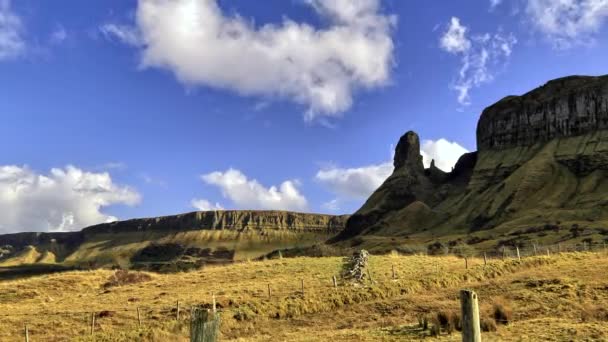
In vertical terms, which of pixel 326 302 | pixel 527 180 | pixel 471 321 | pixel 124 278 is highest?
→ pixel 527 180

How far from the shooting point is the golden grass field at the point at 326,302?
1953 cm

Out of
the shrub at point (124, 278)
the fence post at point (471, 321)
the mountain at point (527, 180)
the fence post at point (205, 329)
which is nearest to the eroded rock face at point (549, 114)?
the mountain at point (527, 180)

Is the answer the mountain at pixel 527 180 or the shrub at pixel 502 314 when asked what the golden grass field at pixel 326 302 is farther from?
the mountain at pixel 527 180

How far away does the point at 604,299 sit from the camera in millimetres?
23250

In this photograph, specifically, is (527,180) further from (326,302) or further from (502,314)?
(502,314)

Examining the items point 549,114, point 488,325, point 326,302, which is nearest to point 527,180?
point 549,114

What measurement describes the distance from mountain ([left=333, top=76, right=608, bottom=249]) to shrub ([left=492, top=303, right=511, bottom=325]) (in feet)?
275

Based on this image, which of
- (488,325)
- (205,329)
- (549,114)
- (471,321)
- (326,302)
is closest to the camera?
(205,329)

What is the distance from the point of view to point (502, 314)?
1977cm

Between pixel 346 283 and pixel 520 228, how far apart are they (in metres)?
88.9

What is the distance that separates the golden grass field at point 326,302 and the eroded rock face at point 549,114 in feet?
433

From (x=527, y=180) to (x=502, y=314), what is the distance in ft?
457

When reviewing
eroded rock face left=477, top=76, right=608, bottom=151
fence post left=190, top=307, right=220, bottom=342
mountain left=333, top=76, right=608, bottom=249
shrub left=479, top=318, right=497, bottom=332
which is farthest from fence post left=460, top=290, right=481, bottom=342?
eroded rock face left=477, top=76, right=608, bottom=151

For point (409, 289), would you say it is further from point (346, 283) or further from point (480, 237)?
point (480, 237)
